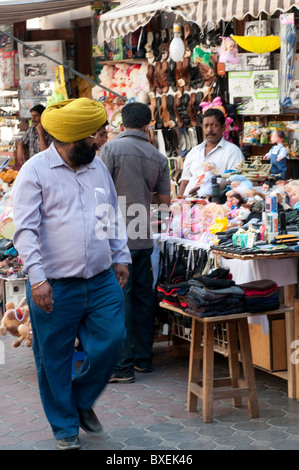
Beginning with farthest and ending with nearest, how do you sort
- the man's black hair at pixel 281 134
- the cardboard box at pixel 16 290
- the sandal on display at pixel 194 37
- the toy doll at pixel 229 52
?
1. the sandal on display at pixel 194 37
2. the toy doll at pixel 229 52
3. the man's black hair at pixel 281 134
4. the cardboard box at pixel 16 290

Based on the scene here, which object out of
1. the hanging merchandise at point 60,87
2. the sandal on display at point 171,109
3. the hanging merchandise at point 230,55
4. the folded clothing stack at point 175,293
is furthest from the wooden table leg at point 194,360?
the hanging merchandise at point 60,87

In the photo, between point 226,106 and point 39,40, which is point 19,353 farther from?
point 39,40

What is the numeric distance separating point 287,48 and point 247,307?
114 inches

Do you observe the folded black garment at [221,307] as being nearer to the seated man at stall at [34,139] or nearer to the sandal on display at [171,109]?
the sandal on display at [171,109]

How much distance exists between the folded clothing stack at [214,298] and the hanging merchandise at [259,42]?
110 inches

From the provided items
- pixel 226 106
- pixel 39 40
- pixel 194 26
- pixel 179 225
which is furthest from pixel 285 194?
pixel 39 40

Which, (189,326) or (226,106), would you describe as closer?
(189,326)

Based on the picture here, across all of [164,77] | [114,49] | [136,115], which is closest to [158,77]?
[164,77]

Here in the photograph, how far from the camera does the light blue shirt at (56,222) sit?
4273mm

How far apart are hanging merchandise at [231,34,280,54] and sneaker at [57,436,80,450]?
3.88 meters

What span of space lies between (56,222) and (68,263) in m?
0.22

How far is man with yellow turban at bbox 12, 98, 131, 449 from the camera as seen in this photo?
4324 mm

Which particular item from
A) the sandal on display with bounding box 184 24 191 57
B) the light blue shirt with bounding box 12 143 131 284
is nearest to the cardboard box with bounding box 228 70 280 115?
the sandal on display with bounding box 184 24 191 57

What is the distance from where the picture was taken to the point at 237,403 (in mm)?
5344
